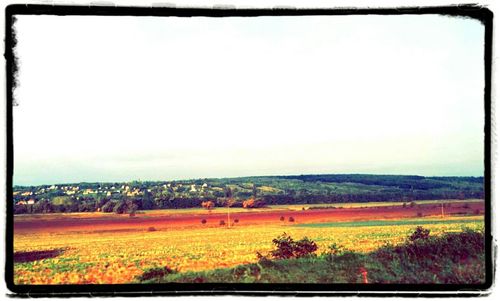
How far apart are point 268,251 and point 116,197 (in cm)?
147

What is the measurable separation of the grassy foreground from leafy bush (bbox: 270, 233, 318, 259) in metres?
0.05

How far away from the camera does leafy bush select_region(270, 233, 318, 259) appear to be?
6336 mm

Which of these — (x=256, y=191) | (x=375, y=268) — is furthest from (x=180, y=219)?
(x=375, y=268)

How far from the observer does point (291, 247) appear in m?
6.38

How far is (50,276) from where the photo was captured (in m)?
6.09

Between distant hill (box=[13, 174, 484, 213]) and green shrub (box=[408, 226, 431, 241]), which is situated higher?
distant hill (box=[13, 174, 484, 213])

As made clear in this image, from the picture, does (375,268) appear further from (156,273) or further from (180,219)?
Result: (156,273)

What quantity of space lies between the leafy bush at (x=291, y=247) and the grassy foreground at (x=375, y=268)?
0.18ft

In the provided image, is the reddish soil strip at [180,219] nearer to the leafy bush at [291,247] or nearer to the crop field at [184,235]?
the crop field at [184,235]

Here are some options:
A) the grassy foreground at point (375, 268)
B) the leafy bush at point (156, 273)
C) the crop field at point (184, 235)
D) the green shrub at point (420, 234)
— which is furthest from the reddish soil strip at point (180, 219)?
the leafy bush at point (156, 273)

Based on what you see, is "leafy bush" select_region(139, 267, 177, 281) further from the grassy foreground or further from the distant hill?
the distant hill

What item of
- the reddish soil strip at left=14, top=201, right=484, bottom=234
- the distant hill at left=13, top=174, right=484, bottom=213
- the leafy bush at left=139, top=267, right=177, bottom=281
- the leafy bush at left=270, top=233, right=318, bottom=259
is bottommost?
the leafy bush at left=139, top=267, right=177, bottom=281

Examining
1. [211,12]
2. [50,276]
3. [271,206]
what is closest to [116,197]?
[50,276]

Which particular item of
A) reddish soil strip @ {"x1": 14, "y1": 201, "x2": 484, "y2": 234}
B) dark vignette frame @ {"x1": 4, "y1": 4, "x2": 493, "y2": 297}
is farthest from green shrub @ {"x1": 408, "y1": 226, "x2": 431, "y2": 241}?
dark vignette frame @ {"x1": 4, "y1": 4, "x2": 493, "y2": 297}
